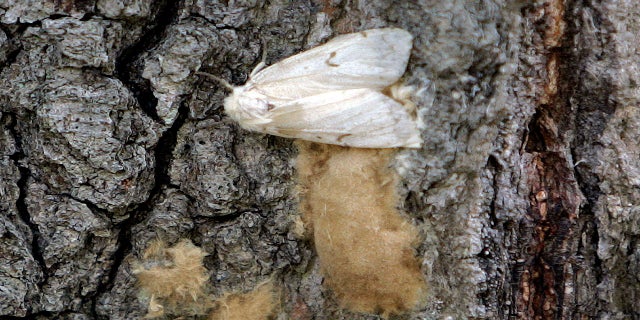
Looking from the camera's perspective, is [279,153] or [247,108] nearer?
[247,108]

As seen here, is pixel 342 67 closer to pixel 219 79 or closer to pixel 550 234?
pixel 219 79

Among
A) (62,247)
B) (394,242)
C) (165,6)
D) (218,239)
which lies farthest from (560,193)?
(62,247)

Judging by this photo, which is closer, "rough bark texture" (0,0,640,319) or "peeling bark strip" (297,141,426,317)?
"rough bark texture" (0,0,640,319)

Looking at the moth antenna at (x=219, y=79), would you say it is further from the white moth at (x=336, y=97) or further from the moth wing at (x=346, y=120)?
the moth wing at (x=346, y=120)

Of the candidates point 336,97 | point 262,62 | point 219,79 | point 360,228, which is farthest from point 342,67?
point 360,228

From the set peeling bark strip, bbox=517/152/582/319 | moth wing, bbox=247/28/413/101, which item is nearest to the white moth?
moth wing, bbox=247/28/413/101

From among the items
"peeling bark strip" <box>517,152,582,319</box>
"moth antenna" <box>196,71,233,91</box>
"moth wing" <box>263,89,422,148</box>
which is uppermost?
"moth antenna" <box>196,71,233,91</box>

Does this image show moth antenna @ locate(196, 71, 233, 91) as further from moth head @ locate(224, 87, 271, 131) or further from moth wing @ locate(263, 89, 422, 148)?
moth wing @ locate(263, 89, 422, 148)
